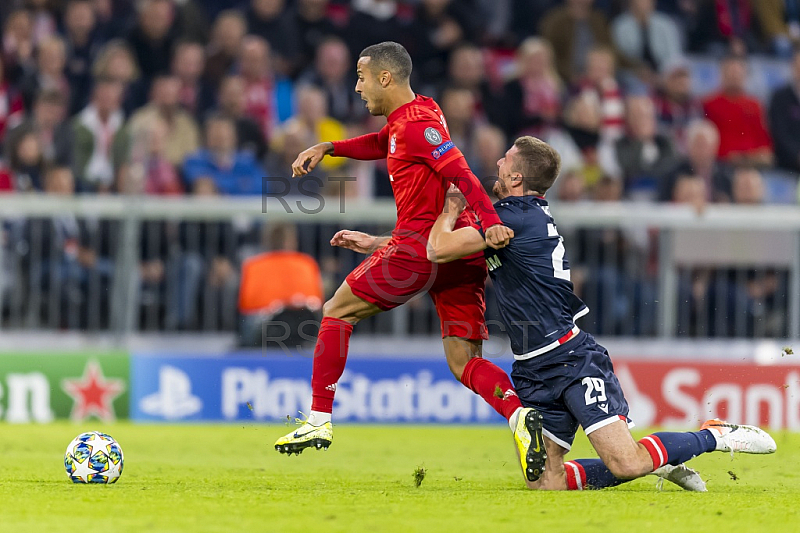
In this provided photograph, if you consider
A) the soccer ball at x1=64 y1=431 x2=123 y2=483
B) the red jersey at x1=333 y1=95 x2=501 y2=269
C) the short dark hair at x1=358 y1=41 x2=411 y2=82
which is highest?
the short dark hair at x1=358 y1=41 x2=411 y2=82

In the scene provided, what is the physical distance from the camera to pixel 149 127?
11961mm

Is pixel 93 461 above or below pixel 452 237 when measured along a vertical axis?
below

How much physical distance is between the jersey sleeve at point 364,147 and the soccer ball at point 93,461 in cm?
222

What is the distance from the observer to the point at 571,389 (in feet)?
20.0

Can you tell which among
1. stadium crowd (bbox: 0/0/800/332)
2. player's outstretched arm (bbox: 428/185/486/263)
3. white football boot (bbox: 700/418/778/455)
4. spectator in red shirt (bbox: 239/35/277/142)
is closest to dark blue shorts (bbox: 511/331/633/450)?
white football boot (bbox: 700/418/778/455)

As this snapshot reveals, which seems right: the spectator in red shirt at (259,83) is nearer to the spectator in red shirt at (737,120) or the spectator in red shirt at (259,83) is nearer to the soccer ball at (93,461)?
the spectator in red shirt at (737,120)

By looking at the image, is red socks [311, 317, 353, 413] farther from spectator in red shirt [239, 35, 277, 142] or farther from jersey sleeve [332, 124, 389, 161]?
spectator in red shirt [239, 35, 277, 142]

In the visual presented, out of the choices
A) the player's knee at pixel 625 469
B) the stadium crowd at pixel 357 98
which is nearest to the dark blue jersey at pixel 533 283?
the player's knee at pixel 625 469

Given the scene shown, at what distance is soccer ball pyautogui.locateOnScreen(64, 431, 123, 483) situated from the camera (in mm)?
6129

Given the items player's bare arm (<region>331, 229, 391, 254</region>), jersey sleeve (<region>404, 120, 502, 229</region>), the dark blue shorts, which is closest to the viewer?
the dark blue shorts

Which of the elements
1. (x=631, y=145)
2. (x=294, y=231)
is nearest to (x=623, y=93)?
(x=631, y=145)

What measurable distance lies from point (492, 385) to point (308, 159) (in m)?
1.71

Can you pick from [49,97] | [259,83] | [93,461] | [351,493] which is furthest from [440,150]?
[259,83]

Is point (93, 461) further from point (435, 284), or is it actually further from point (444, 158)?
point (444, 158)
